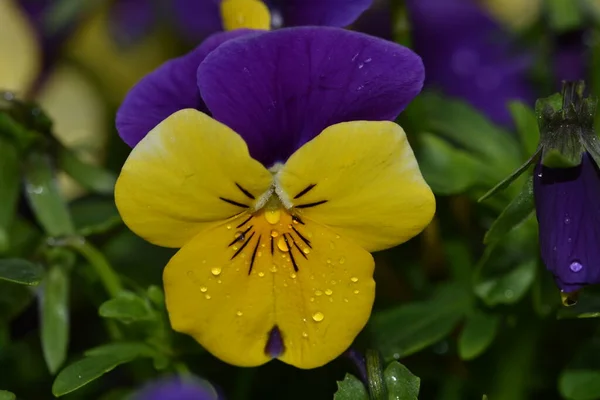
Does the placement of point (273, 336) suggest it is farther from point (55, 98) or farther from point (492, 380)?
point (55, 98)

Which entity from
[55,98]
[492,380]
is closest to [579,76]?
[492,380]

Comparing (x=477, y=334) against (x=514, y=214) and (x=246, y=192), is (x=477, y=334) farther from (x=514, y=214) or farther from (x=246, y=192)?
(x=246, y=192)

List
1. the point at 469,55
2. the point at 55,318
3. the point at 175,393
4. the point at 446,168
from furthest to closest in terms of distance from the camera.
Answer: the point at 469,55, the point at 446,168, the point at 55,318, the point at 175,393

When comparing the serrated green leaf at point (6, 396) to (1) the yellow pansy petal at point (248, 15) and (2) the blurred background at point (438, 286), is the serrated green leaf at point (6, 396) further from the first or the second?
(1) the yellow pansy petal at point (248, 15)

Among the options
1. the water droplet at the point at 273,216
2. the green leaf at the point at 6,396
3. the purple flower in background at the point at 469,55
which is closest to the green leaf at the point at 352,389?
the water droplet at the point at 273,216

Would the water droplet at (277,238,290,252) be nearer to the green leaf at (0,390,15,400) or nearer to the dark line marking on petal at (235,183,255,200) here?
the dark line marking on petal at (235,183,255,200)

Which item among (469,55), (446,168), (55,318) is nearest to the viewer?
(55,318)

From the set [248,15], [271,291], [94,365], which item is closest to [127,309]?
[94,365]
